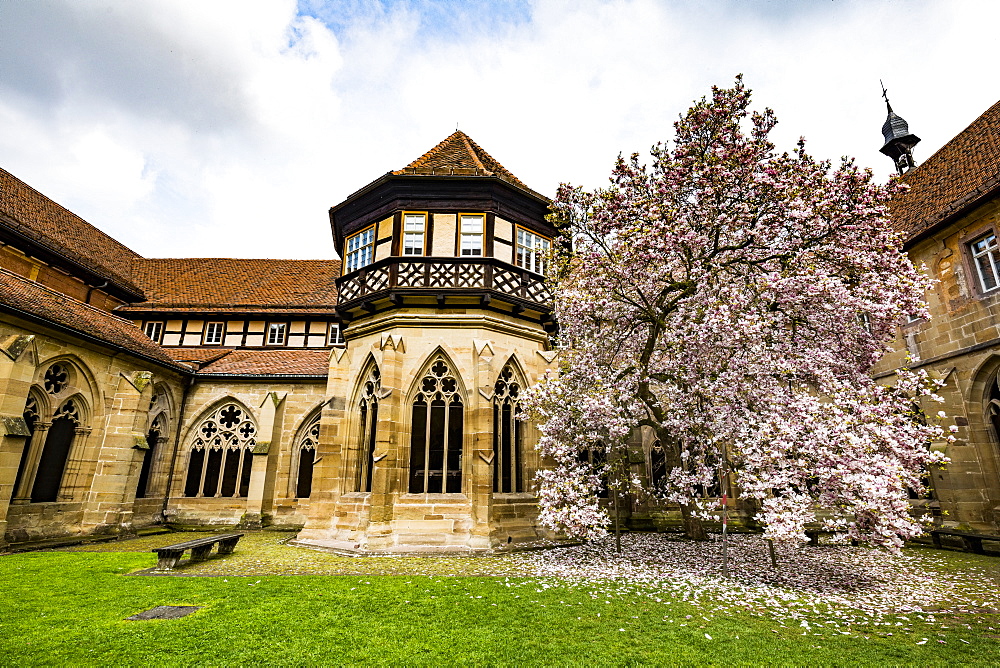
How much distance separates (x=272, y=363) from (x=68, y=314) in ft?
21.4

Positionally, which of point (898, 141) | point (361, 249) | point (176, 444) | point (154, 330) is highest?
point (898, 141)

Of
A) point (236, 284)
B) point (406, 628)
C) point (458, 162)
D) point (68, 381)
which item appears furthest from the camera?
point (236, 284)

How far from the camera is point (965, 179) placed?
1519 cm

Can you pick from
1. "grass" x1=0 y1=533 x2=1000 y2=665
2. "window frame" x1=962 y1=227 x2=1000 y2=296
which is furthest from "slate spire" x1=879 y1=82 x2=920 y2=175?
"grass" x1=0 y1=533 x2=1000 y2=665

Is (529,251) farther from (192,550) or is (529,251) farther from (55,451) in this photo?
(55,451)

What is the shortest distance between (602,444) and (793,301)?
575 cm

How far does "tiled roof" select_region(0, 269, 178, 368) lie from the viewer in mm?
13234

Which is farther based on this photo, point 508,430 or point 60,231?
point 60,231

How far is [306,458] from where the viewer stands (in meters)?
18.9

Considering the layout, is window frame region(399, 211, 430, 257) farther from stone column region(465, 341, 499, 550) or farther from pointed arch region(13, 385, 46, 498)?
pointed arch region(13, 385, 46, 498)

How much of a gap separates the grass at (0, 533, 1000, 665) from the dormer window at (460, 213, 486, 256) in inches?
355

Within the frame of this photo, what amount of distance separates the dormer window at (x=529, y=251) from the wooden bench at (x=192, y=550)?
10.7 m

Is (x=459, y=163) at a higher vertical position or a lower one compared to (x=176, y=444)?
higher

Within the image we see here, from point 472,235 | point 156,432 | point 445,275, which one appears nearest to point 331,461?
point 445,275
